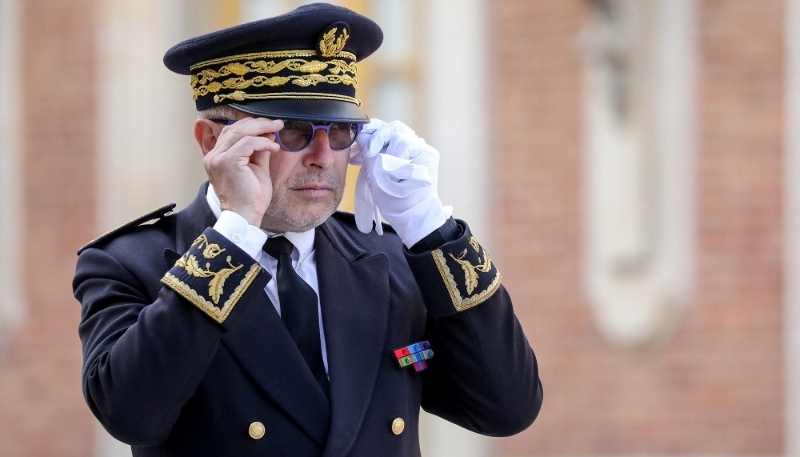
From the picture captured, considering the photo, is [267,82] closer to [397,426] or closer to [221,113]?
[221,113]

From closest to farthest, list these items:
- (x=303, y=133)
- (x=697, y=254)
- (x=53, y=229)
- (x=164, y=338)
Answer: (x=164, y=338)
(x=303, y=133)
(x=697, y=254)
(x=53, y=229)

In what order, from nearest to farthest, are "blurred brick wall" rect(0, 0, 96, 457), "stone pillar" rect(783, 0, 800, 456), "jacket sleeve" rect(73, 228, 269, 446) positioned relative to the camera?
"jacket sleeve" rect(73, 228, 269, 446)
"stone pillar" rect(783, 0, 800, 456)
"blurred brick wall" rect(0, 0, 96, 457)

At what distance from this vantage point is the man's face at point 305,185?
2061mm

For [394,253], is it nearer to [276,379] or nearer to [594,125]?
[276,379]

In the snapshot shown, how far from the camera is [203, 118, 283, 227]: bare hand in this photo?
1.98 meters

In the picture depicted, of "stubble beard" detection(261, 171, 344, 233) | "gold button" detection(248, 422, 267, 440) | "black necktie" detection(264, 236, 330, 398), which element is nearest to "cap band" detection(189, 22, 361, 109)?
"stubble beard" detection(261, 171, 344, 233)

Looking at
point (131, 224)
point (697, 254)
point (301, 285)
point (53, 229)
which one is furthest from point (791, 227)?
point (131, 224)

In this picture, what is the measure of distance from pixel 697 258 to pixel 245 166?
3.13m

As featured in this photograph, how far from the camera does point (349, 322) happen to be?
2119mm

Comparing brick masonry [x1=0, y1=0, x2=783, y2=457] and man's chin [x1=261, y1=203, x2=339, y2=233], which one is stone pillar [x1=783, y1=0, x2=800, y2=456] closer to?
brick masonry [x1=0, y1=0, x2=783, y2=457]

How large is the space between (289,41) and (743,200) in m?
3.00

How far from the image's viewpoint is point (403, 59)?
18.0ft

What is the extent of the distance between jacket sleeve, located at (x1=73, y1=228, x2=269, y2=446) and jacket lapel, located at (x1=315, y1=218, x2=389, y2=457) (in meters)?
0.20

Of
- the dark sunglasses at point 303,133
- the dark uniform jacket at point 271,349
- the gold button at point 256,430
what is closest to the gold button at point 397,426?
the dark uniform jacket at point 271,349
